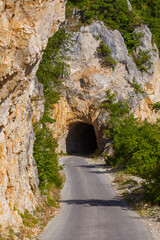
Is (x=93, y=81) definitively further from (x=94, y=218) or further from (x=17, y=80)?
(x=17, y=80)

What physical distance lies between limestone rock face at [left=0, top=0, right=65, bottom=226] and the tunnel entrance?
26763 millimetres

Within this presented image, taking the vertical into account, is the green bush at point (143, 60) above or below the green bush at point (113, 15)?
below

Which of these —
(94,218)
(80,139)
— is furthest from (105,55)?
(94,218)

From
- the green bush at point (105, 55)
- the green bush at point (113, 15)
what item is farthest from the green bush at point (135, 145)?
the green bush at point (113, 15)

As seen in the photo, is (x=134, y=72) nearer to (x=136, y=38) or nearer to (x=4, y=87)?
(x=136, y=38)

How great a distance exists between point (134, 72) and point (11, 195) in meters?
29.4

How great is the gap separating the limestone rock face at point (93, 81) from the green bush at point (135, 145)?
5.17 ft

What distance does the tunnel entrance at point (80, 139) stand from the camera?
126 feet

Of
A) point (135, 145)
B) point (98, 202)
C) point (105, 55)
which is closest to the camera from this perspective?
point (98, 202)

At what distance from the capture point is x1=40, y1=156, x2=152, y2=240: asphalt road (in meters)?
8.11

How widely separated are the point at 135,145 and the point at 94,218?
7.47 metres

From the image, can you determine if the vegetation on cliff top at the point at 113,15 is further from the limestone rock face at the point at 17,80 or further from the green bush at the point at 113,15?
the limestone rock face at the point at 17,80

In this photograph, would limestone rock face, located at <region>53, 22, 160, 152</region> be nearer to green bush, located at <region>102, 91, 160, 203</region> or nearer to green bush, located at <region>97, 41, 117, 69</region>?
green bush, located at <region>97, 41, 117, 69</region>

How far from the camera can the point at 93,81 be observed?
3303cm
